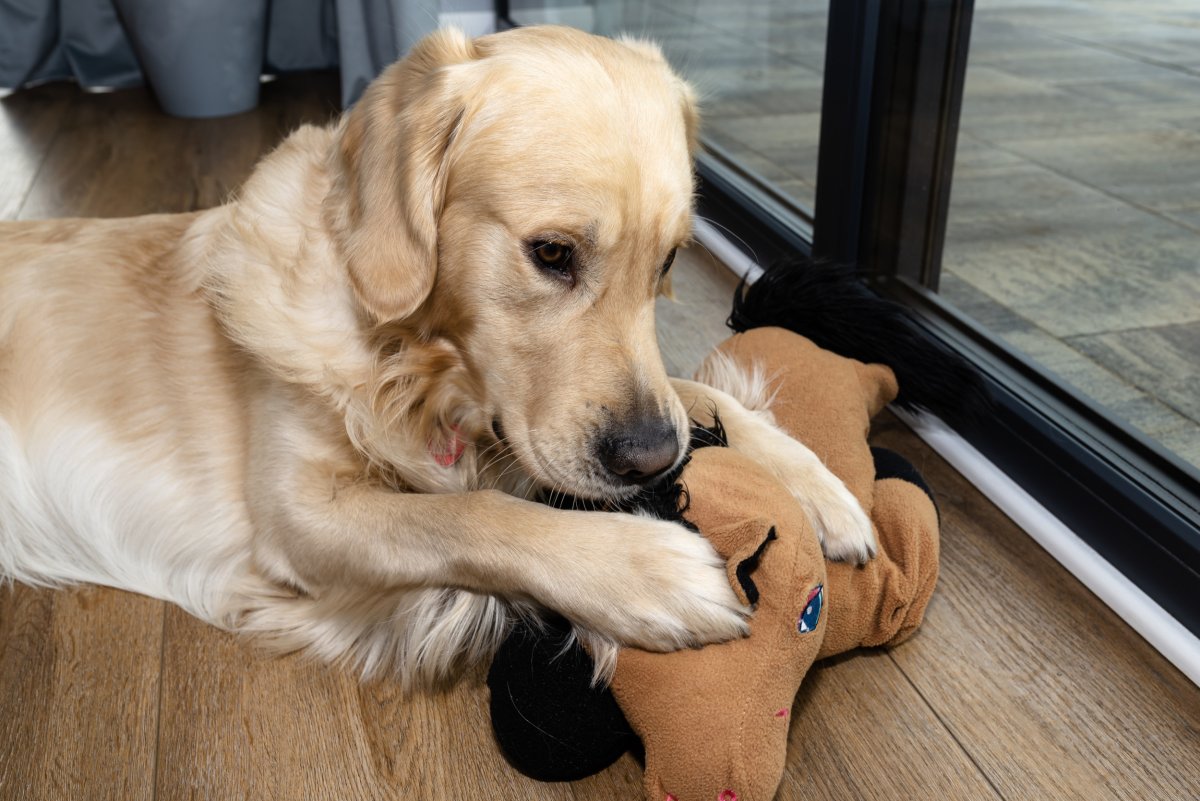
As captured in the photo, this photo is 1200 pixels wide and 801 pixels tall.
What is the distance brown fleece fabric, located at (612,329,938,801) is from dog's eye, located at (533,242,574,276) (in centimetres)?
30

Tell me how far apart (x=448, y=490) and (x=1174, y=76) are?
1376 millimetres

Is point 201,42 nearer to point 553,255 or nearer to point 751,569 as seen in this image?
point 553,255

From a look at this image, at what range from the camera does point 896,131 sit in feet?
7.05

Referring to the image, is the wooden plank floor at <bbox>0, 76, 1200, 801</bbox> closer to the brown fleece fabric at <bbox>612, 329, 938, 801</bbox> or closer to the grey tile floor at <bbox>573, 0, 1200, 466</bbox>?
the brown fleece fabric at <bbox>612, 329, 938, 801</bbox>

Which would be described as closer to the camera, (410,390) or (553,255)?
(553,255)

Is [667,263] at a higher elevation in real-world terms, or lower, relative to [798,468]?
higher

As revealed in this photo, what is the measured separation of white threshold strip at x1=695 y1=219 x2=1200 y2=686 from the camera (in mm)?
1394

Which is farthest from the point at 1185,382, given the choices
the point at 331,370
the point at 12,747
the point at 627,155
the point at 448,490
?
the point at 12,747

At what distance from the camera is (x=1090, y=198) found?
2037mm

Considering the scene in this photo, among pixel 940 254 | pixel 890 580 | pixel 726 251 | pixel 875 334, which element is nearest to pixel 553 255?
pixel 890 580

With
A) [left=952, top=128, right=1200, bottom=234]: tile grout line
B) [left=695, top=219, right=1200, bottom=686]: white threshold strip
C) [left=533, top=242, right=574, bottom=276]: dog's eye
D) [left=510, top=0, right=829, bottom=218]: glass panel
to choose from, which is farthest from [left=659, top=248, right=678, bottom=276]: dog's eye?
[left=510, top=0, right=829, bottom=218]: glass panel

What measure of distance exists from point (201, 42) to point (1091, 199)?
3.69 m

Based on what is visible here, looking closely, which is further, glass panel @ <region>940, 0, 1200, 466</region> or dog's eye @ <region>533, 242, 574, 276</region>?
glass panel @ <region>940, 0, 1200, 466</region>

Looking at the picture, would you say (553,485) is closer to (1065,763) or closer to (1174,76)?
(1065,763)
